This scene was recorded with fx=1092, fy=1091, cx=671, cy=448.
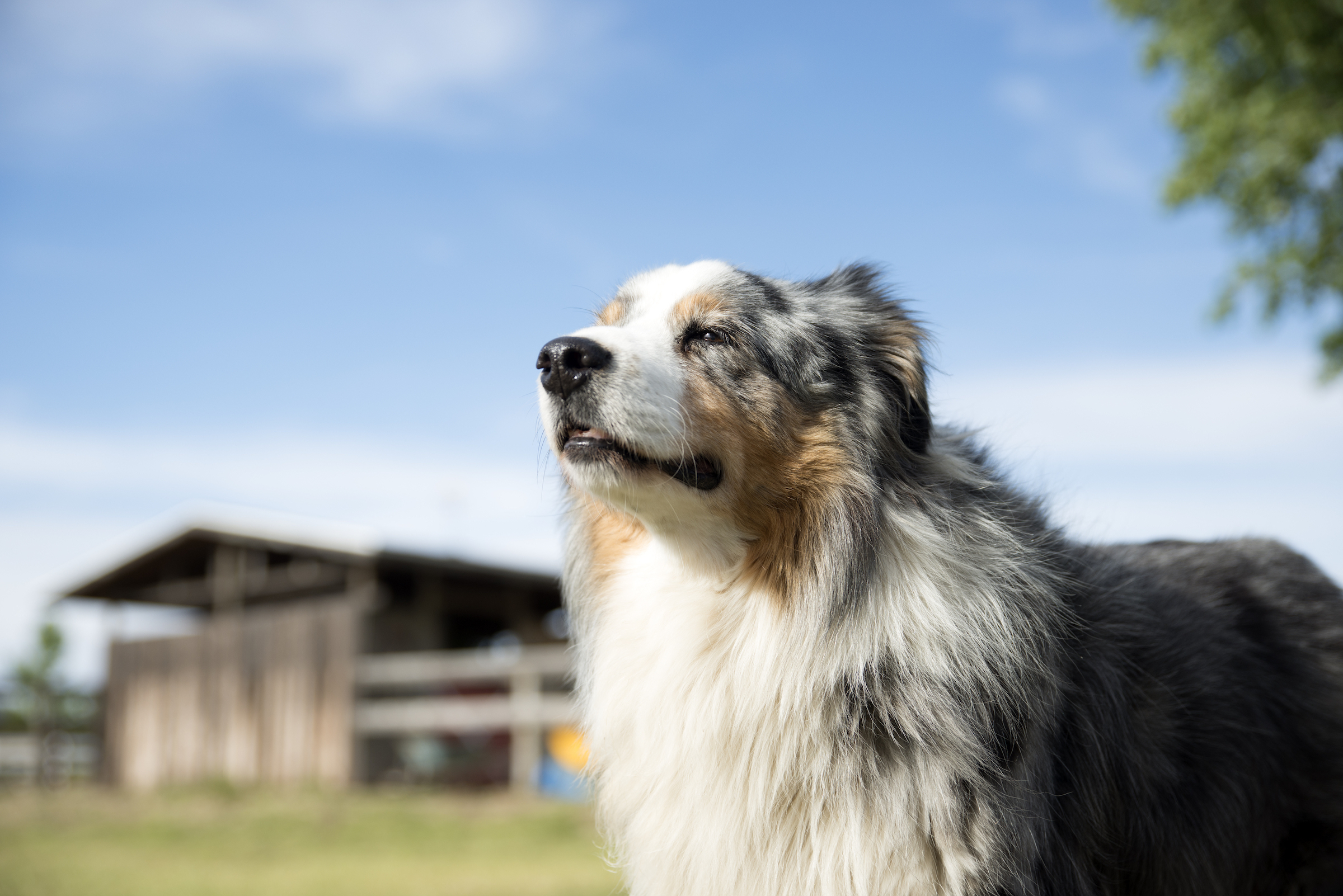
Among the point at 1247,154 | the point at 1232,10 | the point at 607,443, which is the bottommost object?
the point at 607,443

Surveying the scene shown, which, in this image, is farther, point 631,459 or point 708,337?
point 708,337

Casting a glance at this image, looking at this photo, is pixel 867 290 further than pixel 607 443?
Yes

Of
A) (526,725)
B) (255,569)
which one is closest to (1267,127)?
(526,725)

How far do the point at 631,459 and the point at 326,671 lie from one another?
13.7 metres

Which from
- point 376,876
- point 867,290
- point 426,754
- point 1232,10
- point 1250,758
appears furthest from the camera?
point 426,754

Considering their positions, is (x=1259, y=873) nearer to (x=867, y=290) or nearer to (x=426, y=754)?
(x=867, y=290)

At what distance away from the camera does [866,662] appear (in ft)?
9.63

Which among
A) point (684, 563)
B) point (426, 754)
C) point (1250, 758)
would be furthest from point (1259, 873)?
point (426, 754)

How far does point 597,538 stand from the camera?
11.8ft

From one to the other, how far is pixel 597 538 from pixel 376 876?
187 inches

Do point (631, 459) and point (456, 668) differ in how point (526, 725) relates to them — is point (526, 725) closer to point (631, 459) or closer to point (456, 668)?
point (456, 668)

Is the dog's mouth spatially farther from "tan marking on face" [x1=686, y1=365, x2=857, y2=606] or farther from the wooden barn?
the wooden barn

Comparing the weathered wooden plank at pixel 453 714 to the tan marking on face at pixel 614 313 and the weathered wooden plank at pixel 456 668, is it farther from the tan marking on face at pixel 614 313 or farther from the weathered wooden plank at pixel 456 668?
the tan marking on face at pixel 614 313

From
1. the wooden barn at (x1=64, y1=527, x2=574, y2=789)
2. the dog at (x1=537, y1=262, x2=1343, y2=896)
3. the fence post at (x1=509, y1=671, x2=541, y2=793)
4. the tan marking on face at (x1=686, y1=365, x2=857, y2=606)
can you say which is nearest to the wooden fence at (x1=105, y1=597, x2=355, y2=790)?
the wooden barn at (x1=64, y1=527, x2=574, y2=789)
